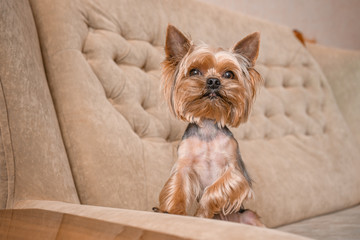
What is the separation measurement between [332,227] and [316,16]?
2.72 meters

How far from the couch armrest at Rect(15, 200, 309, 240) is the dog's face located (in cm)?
50

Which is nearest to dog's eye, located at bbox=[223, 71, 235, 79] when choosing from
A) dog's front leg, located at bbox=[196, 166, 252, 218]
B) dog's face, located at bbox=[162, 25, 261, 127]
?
dog's face, located at bbox=[162, 25, 261, 127]

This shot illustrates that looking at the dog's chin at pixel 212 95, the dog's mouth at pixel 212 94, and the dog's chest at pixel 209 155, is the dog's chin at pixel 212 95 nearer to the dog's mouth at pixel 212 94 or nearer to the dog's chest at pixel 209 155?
the dog's mouth at pixel 212 94

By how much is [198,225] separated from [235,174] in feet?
1.79

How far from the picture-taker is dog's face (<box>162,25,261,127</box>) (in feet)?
4.05

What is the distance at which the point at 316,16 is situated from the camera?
387cm

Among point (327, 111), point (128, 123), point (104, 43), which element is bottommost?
point (327, 111)

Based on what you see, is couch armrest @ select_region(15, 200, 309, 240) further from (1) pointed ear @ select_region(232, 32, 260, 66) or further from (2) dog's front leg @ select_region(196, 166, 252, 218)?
(1) pointed ear @ select_region(232, 32, 260, 66)

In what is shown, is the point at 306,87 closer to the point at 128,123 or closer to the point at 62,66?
the point at 128,123

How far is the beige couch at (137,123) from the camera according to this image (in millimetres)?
1037

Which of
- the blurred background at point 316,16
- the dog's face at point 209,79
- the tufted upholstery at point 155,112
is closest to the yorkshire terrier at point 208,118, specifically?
the dog's face at point 209,79

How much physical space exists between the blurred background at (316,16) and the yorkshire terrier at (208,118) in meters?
1.64

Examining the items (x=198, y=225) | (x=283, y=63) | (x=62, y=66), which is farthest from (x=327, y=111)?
(x=198, y=225)

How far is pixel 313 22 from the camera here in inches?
151
